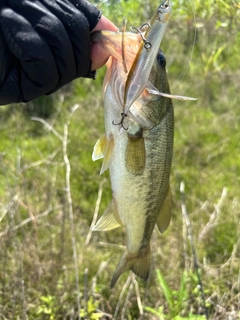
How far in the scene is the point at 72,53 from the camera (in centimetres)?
166

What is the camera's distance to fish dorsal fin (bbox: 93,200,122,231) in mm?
2117

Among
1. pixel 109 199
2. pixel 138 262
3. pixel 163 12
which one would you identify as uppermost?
pixel 163 12

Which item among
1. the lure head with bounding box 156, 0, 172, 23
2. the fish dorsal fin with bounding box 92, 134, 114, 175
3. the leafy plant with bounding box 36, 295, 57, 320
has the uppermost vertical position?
the lure head with bounding box 156, 0, 172, 23

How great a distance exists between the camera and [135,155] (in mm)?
1865

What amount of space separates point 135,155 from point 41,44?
0.60m

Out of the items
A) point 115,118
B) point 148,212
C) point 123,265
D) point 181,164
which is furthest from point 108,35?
point 181,164

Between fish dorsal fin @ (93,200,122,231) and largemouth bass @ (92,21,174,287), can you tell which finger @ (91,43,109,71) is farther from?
fish dorsal fin @ (93,200,122,231)

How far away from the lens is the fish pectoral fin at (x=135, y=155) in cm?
185

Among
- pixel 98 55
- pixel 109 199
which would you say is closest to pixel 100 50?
pixel 98 55

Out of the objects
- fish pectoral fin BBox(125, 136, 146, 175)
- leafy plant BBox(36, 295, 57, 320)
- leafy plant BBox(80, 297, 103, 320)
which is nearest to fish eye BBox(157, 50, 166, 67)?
fish pectoral fin BBox(125, 136, 146, 175)

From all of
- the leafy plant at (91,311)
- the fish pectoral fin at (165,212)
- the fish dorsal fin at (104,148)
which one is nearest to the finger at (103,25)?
the fish dorsal fin at (104,148)

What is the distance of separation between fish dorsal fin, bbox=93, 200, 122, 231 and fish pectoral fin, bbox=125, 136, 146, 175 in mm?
271

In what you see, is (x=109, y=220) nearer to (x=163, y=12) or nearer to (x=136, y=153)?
(x=136, y=153)

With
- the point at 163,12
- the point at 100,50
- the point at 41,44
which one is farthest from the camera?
the point at 100,50
